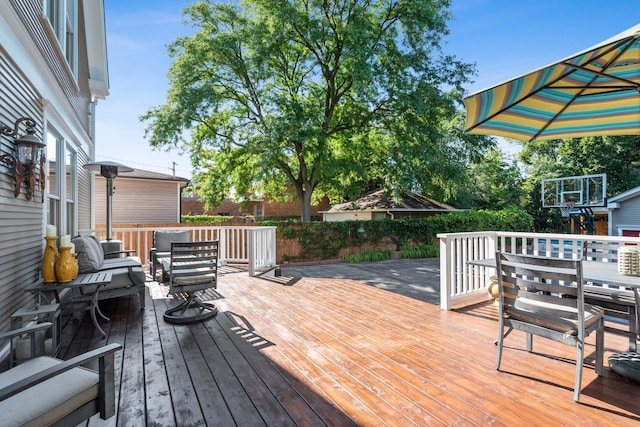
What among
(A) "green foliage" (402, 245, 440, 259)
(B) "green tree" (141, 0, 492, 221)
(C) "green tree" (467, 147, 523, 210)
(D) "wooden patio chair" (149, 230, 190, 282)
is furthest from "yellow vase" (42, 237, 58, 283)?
(C) "green tree" (467, 147, 523, 210)

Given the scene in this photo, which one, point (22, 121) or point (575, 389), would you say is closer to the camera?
point (575, 389)

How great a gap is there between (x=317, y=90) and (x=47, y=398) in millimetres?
12215

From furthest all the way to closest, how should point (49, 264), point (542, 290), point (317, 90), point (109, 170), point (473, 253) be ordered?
1. point (317, 90)
2. point (109, 170)
3. point (473, 253)
4. point (49, 264)
5. point (542, 290)

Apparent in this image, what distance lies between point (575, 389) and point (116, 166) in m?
6.94

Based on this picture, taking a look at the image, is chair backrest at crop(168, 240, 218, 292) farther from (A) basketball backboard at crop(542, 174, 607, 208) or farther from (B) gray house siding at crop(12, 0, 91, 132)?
(A) basketball backboard at crop(542, 174, 607, 208)

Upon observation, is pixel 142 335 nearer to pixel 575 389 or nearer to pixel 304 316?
pixel 304 316

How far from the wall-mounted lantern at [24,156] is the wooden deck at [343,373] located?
170 centimetres

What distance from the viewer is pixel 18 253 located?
3168 mm

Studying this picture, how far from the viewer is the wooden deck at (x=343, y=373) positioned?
206cm

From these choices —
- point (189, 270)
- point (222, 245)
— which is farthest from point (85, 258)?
point (222, 245)

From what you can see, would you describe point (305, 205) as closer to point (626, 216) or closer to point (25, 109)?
point (25, 109)

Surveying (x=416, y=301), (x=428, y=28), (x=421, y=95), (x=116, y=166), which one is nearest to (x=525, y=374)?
(x=416, y=301)

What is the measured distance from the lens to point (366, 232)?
35.3 ft

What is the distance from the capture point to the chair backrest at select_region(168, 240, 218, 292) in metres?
3.92
